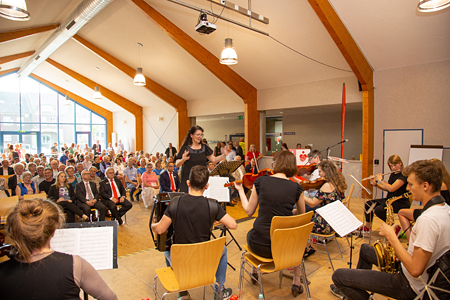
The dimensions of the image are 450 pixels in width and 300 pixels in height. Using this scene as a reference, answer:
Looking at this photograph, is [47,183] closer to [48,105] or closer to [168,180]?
[168,180]

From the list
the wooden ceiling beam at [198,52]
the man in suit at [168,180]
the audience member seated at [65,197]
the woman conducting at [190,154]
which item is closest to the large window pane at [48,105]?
the wooden ceiling beam at [198,52]

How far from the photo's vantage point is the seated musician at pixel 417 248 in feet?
5.54

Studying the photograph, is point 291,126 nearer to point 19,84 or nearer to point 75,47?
point 75,47

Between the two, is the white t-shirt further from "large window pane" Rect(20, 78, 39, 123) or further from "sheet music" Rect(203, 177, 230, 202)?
"large window pane" Rect(20, 78, 39, 123)

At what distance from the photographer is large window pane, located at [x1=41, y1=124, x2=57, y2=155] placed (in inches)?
668

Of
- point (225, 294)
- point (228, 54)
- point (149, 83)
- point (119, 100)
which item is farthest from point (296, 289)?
point (119, 100)

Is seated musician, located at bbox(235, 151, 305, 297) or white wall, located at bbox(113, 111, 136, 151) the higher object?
white wall, located at bbox(113, 111, 136, 151)

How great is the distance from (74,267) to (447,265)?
6.79 feet

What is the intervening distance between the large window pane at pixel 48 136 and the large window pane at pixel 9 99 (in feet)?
4.76

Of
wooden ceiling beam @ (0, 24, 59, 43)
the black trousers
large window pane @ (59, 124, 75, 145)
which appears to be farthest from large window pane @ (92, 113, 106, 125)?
the black trousers

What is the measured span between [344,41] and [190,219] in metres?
5.22

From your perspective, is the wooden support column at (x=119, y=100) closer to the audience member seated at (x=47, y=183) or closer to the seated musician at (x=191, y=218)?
the audience member seated at (x=47, y=183)

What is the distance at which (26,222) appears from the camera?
1.23 meters

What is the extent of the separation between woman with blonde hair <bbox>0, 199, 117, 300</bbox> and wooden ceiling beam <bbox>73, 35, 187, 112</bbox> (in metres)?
10.7
